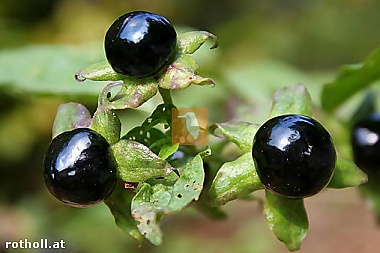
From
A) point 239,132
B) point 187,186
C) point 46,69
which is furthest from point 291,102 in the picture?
point 46,69

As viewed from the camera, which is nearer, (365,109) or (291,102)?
(291,102)

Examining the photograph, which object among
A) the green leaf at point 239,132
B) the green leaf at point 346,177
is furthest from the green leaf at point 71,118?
the green leaf at point 346,177

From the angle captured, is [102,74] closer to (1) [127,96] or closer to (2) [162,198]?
(1) [127,96]

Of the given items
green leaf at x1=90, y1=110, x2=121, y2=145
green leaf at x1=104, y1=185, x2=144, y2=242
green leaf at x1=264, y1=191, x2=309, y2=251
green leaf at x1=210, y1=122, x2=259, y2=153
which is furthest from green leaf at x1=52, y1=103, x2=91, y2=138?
green leaf at x1=264, y1=191, x2=309, y2=251

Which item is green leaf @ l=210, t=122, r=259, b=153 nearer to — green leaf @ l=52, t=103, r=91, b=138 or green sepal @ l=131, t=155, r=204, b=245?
green sepal @ l=131, t=155, r=204, b=245

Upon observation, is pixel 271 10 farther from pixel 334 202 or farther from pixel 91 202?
pixel 91 202

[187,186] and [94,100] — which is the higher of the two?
[187,186]
